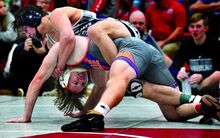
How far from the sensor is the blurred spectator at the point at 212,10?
8.96 meters

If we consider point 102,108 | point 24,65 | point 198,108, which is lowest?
point 24,65

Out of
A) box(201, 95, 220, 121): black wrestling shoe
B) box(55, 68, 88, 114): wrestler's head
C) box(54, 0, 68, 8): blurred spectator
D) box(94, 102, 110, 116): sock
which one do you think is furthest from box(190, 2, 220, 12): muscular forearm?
box(94, 102, 110, 116): sock

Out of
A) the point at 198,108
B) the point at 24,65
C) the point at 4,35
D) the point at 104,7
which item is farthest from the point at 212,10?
the point at 198,108

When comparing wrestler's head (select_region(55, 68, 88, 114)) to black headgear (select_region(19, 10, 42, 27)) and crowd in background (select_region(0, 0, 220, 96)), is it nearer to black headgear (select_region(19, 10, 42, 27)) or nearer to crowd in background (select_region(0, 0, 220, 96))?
black headgear (select_region(19, 10, 42, 27))

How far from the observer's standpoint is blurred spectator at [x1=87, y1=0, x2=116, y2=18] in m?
8.61

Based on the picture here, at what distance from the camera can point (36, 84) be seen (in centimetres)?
511

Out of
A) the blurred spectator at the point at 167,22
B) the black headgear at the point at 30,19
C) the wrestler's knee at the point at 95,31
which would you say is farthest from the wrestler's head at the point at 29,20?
the blurred spectator at the point at 167,22

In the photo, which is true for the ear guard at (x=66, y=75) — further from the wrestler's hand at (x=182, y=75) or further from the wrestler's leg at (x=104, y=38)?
the wrestler's hand at (x=182, y=75)

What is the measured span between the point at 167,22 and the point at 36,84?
14.8 ft

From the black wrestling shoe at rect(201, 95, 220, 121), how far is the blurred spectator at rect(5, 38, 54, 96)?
404cm

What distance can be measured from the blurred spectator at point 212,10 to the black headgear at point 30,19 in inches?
162

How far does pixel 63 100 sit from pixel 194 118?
119 cm

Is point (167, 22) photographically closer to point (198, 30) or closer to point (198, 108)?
point (198, 30)

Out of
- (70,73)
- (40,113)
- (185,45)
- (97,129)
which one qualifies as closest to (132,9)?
(185,45)
